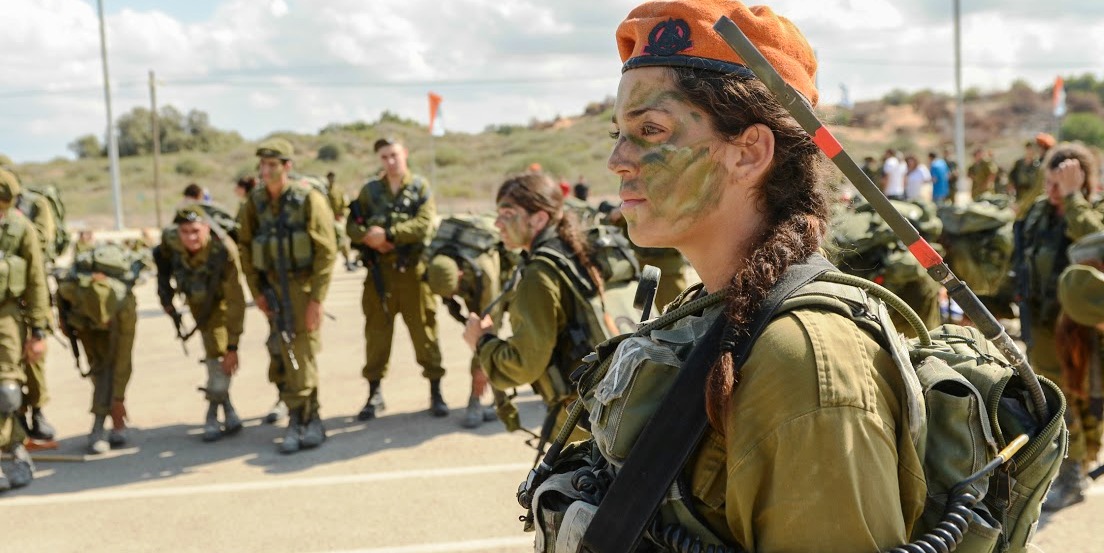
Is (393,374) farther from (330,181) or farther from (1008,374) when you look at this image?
(1008,374)

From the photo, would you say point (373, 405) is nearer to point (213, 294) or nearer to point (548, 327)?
point (213, 294)

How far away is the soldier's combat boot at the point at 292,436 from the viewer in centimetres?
682

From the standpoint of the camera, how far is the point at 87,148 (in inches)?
2562

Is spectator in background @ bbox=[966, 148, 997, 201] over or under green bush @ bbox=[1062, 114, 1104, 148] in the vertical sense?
under

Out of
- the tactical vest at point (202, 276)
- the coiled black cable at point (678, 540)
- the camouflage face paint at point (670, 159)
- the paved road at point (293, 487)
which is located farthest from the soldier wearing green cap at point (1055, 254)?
the tactical vest at point (202, 276)

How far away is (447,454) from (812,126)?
5.53 metres

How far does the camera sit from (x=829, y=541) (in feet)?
3.99

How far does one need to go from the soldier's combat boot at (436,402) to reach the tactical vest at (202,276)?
→ 1843 mm

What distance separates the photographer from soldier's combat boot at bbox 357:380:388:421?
301 inches

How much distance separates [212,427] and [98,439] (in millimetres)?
820

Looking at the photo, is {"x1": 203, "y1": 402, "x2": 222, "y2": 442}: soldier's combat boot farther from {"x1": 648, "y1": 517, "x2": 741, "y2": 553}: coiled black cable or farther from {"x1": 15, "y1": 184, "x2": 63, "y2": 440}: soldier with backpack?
{"x1": 648, "y1": 517, "x2": 741, "y2": 553}: coiled black cable

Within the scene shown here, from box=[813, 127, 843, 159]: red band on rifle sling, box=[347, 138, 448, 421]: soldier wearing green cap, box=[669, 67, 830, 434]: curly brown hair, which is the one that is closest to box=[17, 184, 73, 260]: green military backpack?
box=[347, 138, 448, 421]: soldier wearing green cap

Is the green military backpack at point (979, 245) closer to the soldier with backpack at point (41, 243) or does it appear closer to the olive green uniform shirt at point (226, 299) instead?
the olive green uniform shirt at point (226, 299)

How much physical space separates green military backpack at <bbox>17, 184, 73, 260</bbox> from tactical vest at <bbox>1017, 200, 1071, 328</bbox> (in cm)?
852
